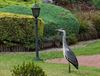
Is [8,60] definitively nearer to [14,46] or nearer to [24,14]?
[14,46]

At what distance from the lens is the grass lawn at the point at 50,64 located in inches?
553

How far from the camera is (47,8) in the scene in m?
23.6

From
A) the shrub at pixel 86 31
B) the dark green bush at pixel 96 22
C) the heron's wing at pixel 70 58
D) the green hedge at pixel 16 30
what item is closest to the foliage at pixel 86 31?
the shrub at pixel 86 31

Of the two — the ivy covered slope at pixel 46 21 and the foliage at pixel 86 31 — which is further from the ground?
the ivy covered slope at pixel 46 21

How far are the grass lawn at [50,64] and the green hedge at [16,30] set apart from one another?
837mm

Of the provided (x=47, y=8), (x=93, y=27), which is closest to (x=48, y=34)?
(x=47, y=8)

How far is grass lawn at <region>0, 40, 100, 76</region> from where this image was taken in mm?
14055

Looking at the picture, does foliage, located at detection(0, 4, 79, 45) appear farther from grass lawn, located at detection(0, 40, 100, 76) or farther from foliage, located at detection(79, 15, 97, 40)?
grass lawn, located at detection(0, 40, 100, 76)

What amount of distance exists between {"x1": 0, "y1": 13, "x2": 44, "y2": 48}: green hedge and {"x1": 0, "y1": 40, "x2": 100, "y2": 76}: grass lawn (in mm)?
837

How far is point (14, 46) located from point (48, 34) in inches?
78.4

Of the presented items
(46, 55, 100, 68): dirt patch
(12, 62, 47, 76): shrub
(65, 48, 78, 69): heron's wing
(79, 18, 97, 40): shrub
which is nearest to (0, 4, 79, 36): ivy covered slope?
(79, 18, 97, 40): shrub

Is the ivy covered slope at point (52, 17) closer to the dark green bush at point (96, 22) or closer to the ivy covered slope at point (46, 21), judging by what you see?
the ivy covered slope at point (46, 21)

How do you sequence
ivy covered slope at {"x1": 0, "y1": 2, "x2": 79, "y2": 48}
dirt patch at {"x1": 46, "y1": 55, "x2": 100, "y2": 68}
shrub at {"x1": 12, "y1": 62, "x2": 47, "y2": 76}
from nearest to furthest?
shrub at {"x1": 12, "y1": 62, "x2": 47, "y2": 76}
dirt patch at {"x1": 46, "y1": 55, "x2": 100, "y2": 68}
ivy covered slope at {"x1": 0, "y1": 2, "x2": 79, "y2": 48}

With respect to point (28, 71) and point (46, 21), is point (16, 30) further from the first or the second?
point (28, 71)
